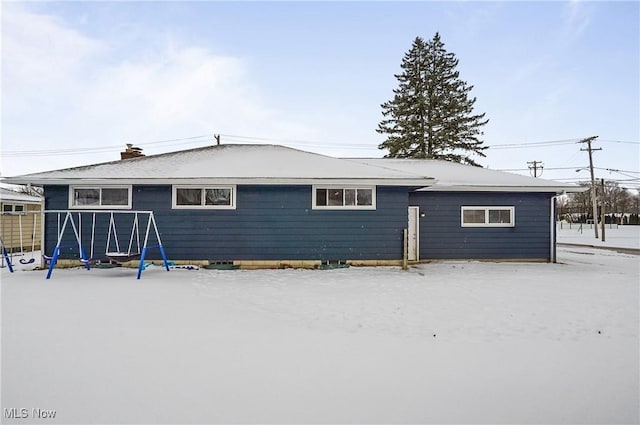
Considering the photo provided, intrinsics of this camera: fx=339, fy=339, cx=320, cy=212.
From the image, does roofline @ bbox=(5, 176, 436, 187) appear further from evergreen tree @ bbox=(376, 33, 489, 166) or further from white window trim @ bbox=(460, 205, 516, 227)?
evergreen tree @ bbox=(376, 33, 489, 166)

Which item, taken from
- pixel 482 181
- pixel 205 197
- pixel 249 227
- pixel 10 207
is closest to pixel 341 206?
pixel 249 227

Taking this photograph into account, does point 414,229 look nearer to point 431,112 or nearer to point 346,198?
point 346,198

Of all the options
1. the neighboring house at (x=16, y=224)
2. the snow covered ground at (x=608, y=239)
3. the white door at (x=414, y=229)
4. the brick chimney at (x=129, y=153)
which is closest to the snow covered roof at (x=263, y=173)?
the white door at (x=414, y=229)

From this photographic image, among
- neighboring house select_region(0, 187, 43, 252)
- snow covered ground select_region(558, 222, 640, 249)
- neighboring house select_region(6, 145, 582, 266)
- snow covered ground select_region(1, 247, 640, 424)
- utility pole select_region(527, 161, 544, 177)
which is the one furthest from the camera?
utility pole select_region(527, 161, 544, 177)

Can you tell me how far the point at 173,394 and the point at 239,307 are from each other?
2.58 meters

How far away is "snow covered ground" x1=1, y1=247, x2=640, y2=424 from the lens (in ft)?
7.81

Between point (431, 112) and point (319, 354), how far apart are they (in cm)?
2591

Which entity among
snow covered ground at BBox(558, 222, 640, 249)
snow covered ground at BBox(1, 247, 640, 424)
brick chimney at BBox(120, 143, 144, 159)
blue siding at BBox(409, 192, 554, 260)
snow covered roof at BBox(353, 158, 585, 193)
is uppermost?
brick chimney at BBox(120, 143, 144, 159)

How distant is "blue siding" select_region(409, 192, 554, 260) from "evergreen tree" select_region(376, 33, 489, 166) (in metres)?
15.6

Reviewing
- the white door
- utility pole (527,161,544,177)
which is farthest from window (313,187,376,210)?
utility pole (527,161,544,177)

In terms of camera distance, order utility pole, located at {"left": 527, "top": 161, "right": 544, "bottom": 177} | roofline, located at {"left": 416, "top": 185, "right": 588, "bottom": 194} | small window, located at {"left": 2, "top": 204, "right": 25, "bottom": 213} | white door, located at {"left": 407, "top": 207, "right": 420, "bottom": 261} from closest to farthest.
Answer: roofline, located at {"left": 416, "top": 185, "right": 588, "bottom": 194}
white door, located at {"left": 407, "top": 207, "right": 420, "bottom": 261}
small window, located at {"left": 2, "top": 204, "right": 25, "bottom": 213}
utility pole, located at {"left": 527, "top": 161, "right": 544, "bottom": 177}

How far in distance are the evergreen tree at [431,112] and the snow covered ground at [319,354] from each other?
2083 cm

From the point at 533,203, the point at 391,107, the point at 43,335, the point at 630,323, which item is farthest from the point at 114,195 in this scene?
the point at 391,107

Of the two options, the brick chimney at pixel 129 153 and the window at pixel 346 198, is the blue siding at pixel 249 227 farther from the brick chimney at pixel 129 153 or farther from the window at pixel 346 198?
the brick chimney at pixel 129 153
